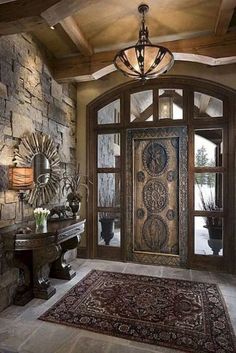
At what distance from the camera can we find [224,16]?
3.00 metres

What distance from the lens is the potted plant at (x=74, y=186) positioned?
3930mm

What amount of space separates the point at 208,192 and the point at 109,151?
1910 millimetres

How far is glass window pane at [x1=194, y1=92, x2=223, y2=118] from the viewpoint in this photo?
4113 millimetres

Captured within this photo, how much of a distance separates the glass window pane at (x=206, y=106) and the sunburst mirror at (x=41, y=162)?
248cm

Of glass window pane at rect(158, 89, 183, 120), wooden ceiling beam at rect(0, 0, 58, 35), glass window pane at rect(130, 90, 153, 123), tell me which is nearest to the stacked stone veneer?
wooden ceiling beam at rect(0, 0, 58, 35)

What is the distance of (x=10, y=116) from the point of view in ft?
10.00

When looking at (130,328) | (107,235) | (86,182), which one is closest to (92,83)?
(86,182)

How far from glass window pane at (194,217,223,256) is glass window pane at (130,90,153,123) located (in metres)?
1.99

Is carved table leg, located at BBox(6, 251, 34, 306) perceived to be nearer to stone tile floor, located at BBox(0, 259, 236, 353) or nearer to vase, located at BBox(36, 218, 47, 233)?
stone tile floor, located at BBox(0, 259, 236, 353)

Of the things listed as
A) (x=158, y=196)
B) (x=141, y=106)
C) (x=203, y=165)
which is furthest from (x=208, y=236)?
(x=141, y=106)

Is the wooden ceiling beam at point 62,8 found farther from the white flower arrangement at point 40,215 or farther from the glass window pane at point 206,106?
the glass window pane at point 206,106

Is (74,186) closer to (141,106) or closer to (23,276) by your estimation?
(23,276)

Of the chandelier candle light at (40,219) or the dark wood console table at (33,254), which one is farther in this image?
the chandelier candle light at (40,219)

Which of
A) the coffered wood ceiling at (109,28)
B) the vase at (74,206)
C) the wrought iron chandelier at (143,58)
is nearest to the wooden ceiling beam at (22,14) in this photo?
the coffered wood ceiling at (109,28)
